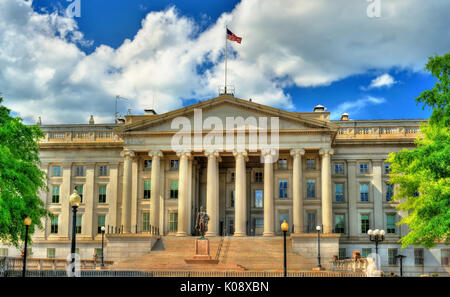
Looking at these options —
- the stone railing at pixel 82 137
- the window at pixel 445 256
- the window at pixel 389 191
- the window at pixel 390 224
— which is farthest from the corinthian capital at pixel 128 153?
the window at pixel 445 256

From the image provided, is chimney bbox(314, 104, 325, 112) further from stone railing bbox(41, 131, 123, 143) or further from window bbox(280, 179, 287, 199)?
stone railing bbox(41, 131, 123, 143)

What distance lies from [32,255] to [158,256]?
19.8 metres

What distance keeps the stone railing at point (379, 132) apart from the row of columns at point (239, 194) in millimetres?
7711

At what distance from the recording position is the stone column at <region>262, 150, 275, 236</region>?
59781 mm

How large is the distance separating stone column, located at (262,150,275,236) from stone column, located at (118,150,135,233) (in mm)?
14424

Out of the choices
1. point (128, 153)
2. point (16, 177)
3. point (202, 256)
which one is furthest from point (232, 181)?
point (16, 177)

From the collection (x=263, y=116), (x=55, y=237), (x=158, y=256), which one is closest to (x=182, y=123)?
(x=263, y=116)

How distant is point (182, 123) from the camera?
61.4 meters

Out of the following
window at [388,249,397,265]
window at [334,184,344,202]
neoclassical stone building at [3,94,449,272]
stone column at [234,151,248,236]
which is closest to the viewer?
stone column at [234,151,248,236]

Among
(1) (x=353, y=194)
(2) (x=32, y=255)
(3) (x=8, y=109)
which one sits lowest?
(2) (x=32, y=255)

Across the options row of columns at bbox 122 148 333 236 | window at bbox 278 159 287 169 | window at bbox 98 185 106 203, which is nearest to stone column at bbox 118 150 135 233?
row of columns at bbox 122 148 333 236
